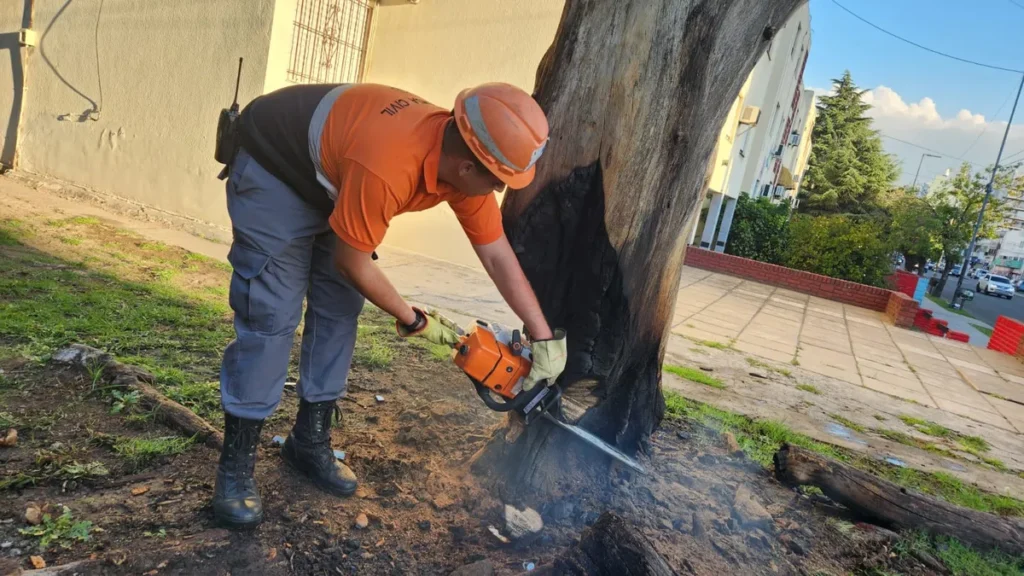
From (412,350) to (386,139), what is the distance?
2441 mm

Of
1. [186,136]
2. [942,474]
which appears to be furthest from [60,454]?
[186,136]

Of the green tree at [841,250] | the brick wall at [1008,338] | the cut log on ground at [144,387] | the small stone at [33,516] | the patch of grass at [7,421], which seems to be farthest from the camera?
the green tree at [841,250]

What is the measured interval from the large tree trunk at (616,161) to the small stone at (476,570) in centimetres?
52

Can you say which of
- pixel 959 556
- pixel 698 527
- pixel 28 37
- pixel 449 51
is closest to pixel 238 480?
pixel 698 527

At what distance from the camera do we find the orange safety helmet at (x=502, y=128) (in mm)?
1666

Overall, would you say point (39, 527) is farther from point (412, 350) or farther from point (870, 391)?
point (870, 391)

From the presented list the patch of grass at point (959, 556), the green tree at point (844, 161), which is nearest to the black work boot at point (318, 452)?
the patch of grass at point (959, 556)

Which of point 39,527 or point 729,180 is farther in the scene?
point 729,180

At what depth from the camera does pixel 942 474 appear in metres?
3.78

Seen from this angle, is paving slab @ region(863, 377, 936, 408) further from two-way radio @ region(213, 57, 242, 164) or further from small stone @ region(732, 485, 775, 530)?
two-way radio @ region(213, 57, 242, 164)

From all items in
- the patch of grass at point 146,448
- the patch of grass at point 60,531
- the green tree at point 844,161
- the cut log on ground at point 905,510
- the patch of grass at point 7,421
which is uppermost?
the green tree at point 844,161

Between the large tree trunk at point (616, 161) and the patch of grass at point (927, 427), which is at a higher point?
the large tree trunk at point (616, 161)

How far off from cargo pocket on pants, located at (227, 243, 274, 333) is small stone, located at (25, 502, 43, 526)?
31.6 inches

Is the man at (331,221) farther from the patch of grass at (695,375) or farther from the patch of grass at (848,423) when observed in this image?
the patch of grass at (848,423)
